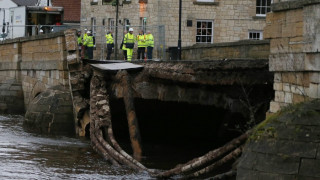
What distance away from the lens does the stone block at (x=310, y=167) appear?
1059cm

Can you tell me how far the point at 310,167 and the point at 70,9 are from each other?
163 feet

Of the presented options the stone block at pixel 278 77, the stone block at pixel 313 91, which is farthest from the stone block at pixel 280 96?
the stone block at pixel 313 91

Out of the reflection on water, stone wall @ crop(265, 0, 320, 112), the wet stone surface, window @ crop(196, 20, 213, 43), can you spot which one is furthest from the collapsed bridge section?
window @ crop(196, 20, 213, 43)

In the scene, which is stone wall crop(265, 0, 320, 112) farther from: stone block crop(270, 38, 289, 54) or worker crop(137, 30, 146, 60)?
worker crop(137, 30, 146, 60)

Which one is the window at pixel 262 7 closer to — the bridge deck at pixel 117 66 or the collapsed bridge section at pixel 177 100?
the collapsed bridge section at pixel 177 100

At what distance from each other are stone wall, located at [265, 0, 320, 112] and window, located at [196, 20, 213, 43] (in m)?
28.2

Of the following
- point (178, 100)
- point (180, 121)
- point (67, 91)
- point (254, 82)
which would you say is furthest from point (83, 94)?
point (254, 82)

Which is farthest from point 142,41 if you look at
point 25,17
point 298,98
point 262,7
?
point 25,17

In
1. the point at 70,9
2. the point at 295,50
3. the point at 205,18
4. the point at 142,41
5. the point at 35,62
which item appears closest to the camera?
the point at 295,50

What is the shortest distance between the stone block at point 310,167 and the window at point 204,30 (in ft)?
105

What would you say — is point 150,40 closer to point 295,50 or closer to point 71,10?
point 295,50

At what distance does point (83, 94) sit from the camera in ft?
79.8

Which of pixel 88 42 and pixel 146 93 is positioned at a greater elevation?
pixel 88 42

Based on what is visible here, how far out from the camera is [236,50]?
26766 mm
